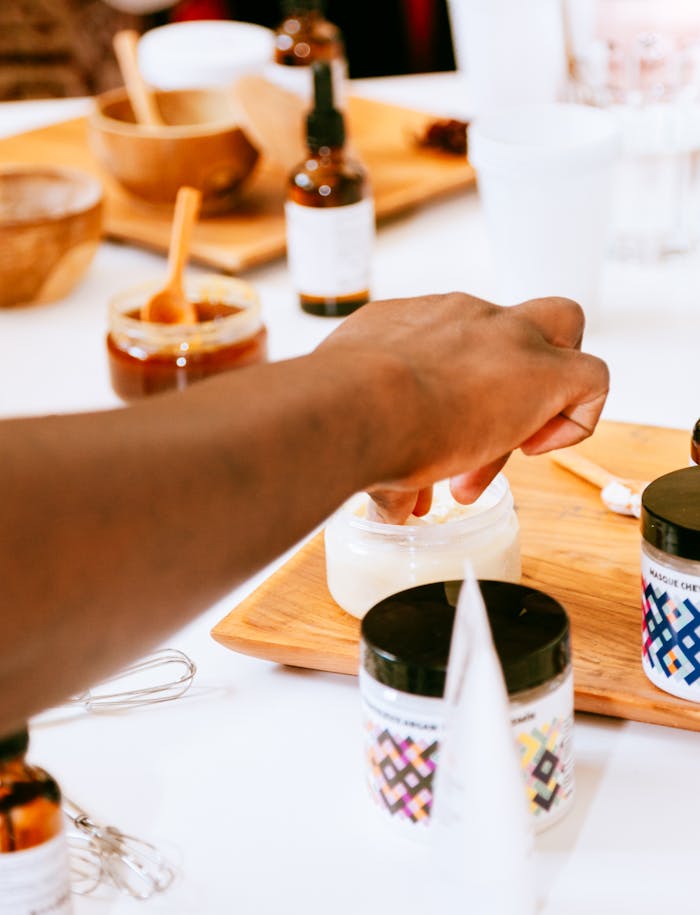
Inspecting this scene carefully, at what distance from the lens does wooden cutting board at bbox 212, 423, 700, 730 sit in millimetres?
764

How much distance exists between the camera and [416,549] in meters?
0.81

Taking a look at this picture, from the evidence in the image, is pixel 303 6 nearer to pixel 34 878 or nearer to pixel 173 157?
pixel 173 157

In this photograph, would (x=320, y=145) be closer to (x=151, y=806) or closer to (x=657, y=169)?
(x=657, y=169)

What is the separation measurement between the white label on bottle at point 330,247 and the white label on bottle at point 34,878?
835 mm

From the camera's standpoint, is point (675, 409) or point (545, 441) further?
point (675, 409)

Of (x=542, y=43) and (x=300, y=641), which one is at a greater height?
(x=542, y=43)

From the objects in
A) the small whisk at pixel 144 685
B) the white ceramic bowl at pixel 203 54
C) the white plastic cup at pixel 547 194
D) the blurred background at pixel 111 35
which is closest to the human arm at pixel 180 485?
the small whisk at pixel 144 685

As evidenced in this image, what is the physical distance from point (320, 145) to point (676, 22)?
50 cm

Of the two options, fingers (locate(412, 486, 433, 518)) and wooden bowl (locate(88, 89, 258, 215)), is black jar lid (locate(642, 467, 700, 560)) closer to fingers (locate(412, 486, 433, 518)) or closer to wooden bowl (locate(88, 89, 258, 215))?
fingers (locate(412, 486, 433, 518))

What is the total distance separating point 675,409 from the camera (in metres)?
1.17

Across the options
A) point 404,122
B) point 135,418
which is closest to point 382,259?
point 404,122

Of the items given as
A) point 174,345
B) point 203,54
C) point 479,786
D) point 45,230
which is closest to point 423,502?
point 479,786

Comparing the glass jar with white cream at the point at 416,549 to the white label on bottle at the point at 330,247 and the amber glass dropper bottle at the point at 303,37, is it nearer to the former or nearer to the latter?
the white label on bottle at the point at 330,247

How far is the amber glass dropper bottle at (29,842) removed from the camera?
1.85 ft
